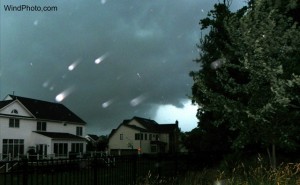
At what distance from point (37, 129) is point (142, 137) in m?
31.3

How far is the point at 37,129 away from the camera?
49656 mm

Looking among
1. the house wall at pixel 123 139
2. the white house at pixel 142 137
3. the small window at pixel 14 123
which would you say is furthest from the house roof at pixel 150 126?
the small window at pixel 14 123

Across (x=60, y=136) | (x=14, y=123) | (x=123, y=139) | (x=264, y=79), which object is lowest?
(x=123, y=139)

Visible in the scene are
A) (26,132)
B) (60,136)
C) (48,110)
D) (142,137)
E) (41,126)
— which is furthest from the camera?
(142,137)

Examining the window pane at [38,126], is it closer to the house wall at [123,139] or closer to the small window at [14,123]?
the small window at [14,123]

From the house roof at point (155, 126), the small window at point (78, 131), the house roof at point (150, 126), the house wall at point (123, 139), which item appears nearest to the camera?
the small window at point (78, 131)

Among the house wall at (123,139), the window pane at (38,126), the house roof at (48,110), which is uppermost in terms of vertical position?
the house roof at (48,110)

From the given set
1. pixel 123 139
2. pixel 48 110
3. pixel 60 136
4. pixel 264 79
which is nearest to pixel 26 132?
pixel 60 136

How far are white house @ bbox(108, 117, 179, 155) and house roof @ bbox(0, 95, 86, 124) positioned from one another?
18.2m

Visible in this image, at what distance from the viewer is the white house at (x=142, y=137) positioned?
3027 inches

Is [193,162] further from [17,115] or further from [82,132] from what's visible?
[82,132]

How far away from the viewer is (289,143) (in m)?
13.1

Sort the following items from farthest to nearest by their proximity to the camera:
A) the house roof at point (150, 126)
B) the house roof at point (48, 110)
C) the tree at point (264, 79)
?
the house roof at point (150, 126)
the house roof at point (48, 110)
the tree at point (264, 79)

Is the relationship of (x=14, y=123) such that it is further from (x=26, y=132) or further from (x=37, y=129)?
(x=37, y=129)
